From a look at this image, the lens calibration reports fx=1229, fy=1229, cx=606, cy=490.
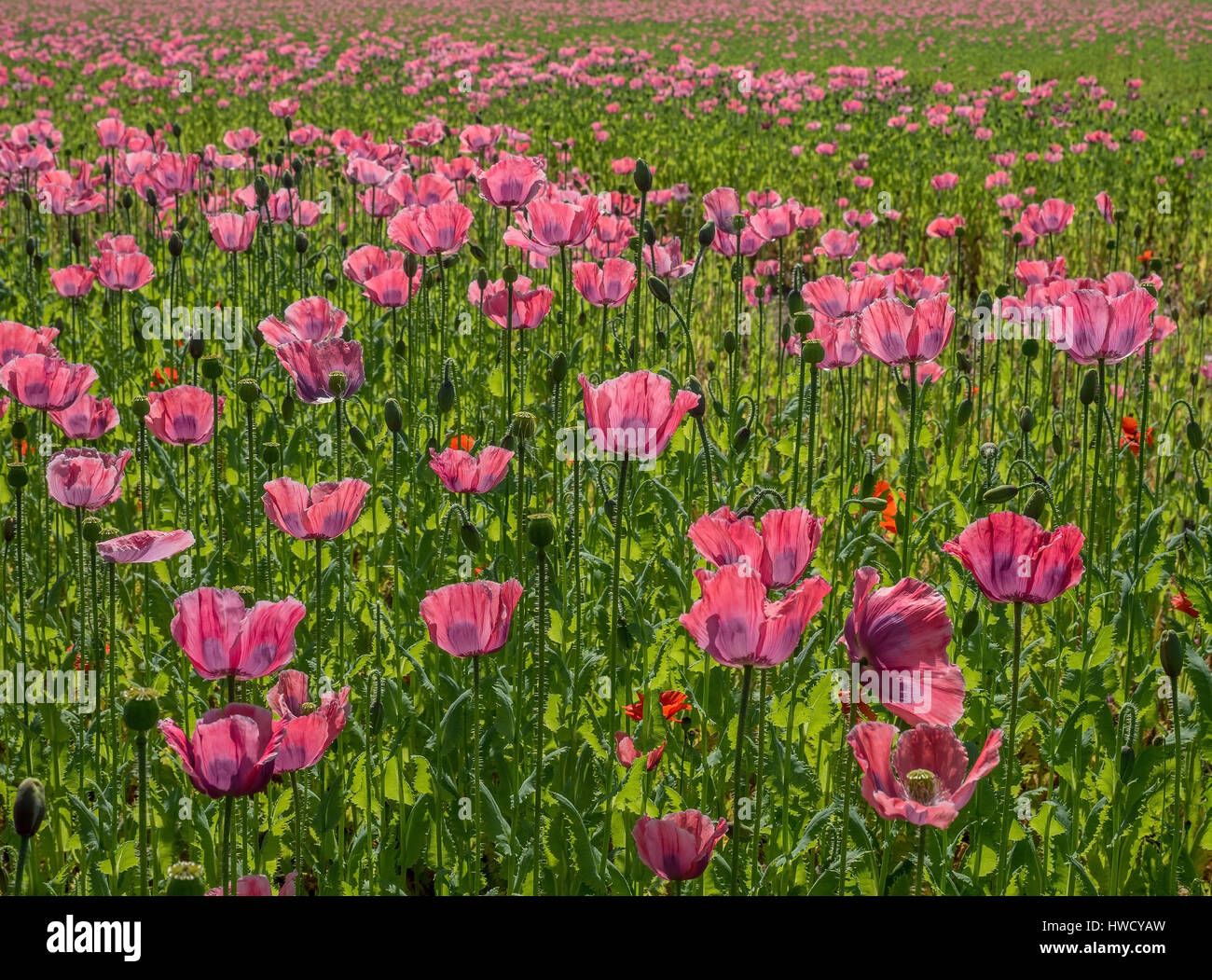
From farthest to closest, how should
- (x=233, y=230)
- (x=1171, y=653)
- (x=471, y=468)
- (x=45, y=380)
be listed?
(x=233, y=230) → (x=45, y=380) → (x=471, y=468) → (x=1171, y=653)

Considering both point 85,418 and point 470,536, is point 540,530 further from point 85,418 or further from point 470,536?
point 85,418

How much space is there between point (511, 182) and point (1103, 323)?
1713mm

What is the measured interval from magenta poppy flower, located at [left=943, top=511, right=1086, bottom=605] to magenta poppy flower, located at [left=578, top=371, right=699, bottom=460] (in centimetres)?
49

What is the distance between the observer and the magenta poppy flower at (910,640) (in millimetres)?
1539

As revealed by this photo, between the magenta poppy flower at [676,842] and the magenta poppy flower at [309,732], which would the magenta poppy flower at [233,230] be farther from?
the magenta poppy flower at [676,842]

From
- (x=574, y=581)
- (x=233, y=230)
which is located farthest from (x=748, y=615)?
(x=233, y=230)

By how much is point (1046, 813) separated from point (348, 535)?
6.30ft

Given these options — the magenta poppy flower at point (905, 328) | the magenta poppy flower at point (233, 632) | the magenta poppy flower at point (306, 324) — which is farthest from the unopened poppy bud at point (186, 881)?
the magenta poppy flower at point (306, 324)

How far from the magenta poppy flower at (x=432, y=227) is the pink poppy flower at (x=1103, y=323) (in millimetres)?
1153

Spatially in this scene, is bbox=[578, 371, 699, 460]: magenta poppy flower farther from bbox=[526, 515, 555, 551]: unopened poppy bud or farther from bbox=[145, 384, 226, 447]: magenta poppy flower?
bbox=[145, 384, 226, 447]: magenta poppy flower

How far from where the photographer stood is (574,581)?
10.1 feet

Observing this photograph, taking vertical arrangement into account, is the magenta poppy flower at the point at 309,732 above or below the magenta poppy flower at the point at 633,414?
below
